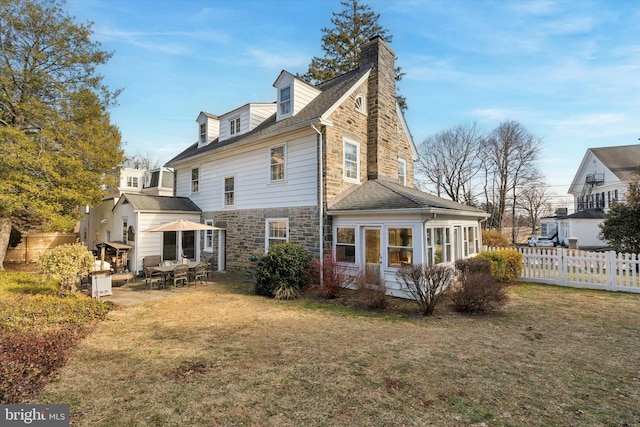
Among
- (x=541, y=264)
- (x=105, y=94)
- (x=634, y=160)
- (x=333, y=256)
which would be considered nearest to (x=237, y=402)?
(x=333, y=256)

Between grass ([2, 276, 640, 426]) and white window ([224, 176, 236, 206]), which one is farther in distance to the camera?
white window ([224, 176, 236, 206])

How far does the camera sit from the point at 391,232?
31.4 feet

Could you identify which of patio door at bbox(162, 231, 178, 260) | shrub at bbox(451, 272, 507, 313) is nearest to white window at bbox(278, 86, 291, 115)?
patio door at bbox(162, 231, 178, 260)

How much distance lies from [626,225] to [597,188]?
1074 inches

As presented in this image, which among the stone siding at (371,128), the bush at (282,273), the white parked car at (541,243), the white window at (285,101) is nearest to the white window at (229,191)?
the white window at (285,101)

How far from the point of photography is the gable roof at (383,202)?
8883 mm

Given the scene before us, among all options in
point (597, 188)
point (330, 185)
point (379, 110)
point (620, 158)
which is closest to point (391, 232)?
point (330, 185)

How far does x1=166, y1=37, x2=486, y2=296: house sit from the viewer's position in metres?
9.59

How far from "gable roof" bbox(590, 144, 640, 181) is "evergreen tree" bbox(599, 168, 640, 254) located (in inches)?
898

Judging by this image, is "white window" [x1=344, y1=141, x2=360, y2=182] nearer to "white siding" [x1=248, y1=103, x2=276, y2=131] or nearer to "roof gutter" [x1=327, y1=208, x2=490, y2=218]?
"roof gutter" [x1=327, y1=208, x2=490, y2=218]

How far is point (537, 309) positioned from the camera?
7.84 metres

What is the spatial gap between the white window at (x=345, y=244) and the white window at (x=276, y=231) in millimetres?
2372

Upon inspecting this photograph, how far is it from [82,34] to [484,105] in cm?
2336

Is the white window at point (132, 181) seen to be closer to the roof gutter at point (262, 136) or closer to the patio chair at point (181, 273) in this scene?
the roof gutter at point (262, 136)
